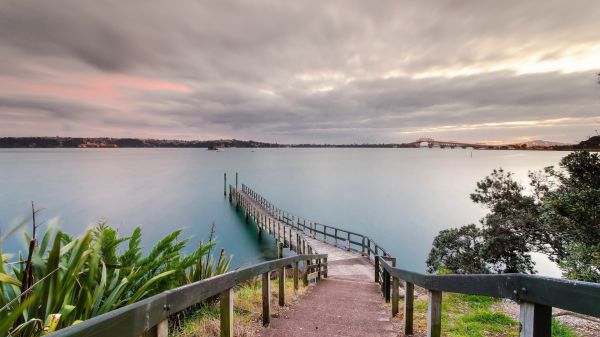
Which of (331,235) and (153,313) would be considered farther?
(331,235)

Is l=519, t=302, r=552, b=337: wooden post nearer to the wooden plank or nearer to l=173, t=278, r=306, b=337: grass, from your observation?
l=173, t=278, r=306, b=337: grass

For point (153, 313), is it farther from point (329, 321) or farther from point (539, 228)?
point (539, 228)

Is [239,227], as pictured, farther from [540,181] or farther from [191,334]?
[191,334]

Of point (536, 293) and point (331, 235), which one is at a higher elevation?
point (536, 293)

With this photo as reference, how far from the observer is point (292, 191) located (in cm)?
6638

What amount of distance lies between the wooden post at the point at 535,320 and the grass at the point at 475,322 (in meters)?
2.60

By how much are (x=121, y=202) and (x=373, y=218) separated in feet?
122

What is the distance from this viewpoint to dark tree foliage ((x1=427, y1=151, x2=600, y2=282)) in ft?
31.8

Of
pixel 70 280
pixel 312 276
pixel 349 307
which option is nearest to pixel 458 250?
pixel 312 276

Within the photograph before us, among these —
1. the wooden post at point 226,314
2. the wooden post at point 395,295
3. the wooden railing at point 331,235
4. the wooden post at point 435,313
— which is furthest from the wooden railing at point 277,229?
the wooden post at point 435,313

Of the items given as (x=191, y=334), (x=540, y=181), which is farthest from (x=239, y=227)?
(x=191, y=334)

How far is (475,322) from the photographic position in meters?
4.73

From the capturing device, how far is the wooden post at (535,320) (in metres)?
1.72

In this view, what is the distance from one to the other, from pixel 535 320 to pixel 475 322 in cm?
351
